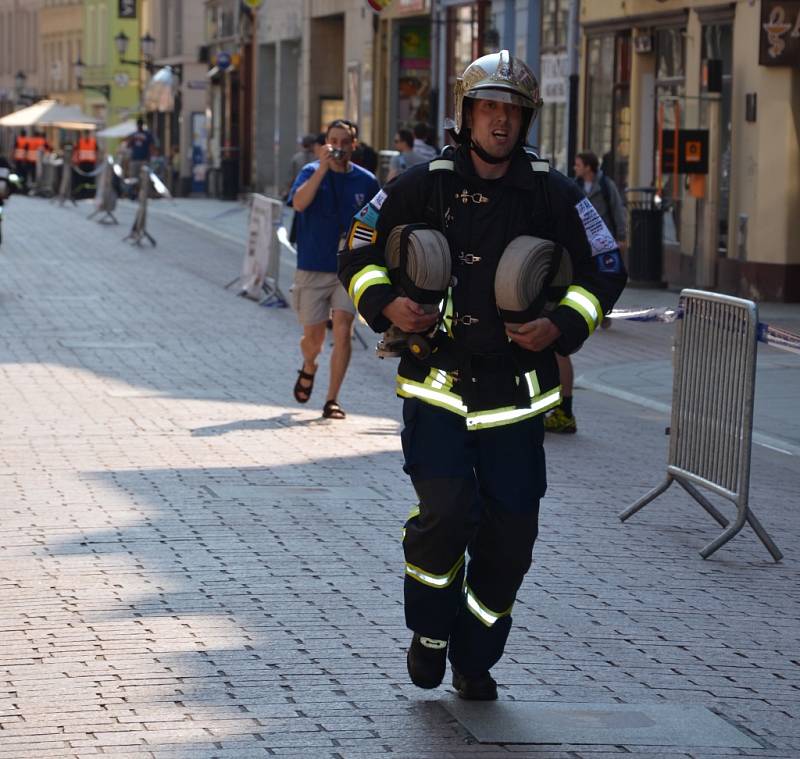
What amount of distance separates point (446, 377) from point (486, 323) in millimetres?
194

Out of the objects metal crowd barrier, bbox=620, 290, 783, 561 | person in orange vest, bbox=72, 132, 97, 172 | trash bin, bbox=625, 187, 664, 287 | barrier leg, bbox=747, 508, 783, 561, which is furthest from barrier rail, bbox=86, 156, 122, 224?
barrier leg, bbox=747, 508, 783, 561

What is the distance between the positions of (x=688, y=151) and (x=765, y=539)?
605 inches

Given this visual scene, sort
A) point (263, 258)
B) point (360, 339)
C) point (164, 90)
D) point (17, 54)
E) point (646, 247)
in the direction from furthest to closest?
point (17, 54) → point (164, 90) → point (646, 247) → point (263, 258) → point (360, 339)

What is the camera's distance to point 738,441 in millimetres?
8750

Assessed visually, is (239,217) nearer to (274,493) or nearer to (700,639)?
(274,493)

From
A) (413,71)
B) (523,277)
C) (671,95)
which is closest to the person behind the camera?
(523,277)

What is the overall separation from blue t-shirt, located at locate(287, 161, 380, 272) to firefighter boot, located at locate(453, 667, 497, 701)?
23.8 feet

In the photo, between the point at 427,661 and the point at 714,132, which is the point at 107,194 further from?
the point at 427,661

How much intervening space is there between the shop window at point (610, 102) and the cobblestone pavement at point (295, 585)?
45.2 feet

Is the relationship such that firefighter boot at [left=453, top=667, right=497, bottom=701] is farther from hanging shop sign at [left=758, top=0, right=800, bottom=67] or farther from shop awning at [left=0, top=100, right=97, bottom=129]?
shop awning at [left=0, top=100, right=97, bottom=129]

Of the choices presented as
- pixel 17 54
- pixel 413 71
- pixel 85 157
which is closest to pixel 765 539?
pixel 413 71

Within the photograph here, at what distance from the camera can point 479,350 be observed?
568 cm

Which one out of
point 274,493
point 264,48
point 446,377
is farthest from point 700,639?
point 264,48

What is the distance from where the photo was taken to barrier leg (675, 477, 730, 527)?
29.8 feet
